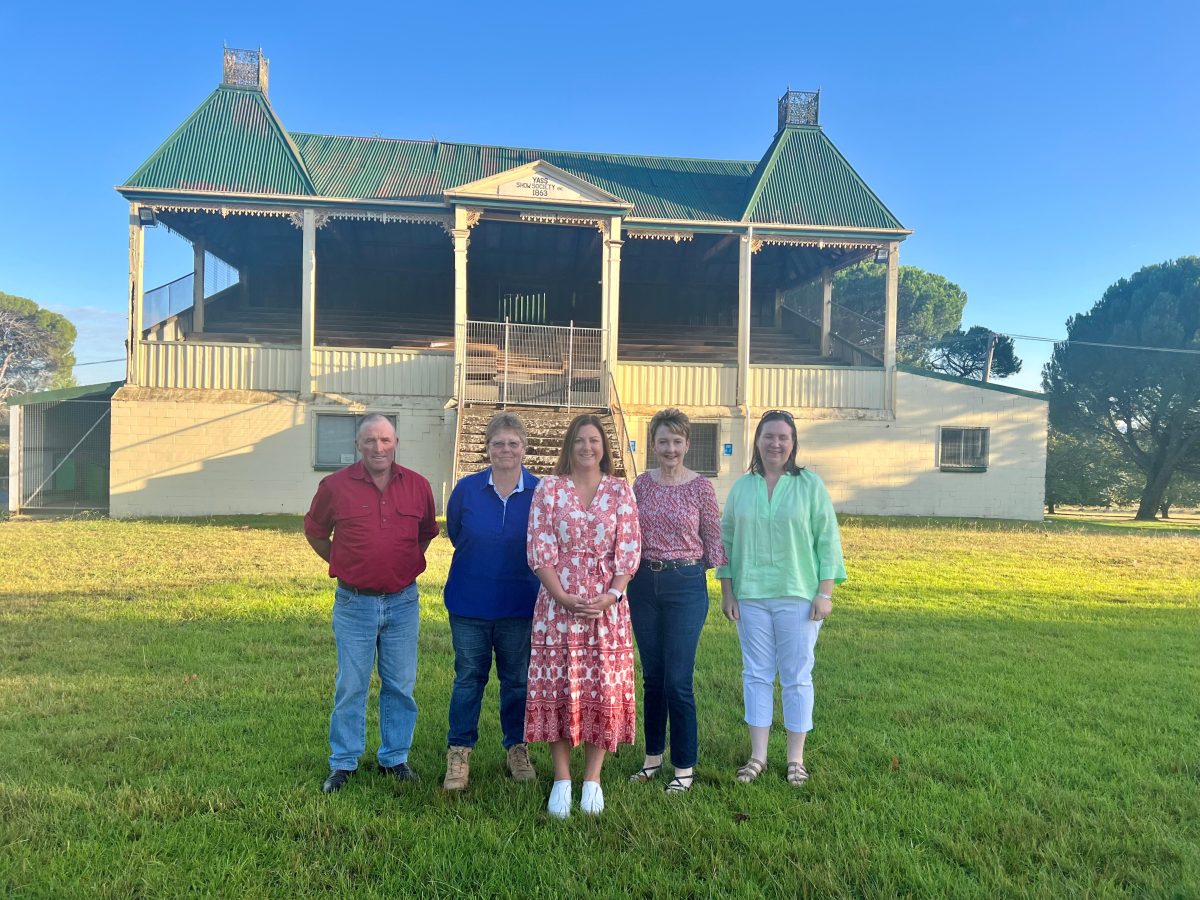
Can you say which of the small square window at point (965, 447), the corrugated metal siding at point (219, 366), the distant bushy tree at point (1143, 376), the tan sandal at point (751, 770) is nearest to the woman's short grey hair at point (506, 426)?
the tan sandal at point (751, 770)

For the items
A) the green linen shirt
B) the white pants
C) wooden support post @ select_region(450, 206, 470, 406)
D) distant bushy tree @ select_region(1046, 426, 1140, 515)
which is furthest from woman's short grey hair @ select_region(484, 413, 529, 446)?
distant bushy tree @ select_region(1046, 426, 1140, 515)

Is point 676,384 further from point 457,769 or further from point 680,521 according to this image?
point 457,769

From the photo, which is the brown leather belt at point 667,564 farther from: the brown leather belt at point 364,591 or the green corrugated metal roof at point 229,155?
the green corrugated metal roof at point 229,155

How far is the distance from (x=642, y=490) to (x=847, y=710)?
2075mm

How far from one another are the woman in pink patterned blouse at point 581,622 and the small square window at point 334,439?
44.2ft

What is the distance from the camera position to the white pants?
382 cm

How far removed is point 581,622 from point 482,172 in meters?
17.1

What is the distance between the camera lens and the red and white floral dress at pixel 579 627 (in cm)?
345

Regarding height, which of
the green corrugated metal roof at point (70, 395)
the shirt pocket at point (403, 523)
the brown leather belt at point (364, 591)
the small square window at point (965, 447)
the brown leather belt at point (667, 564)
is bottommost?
the brown leather belt at point (364, 591)

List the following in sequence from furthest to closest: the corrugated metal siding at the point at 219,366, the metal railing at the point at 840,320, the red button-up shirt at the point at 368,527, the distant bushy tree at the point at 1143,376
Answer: the distant bushy tree at the point at 1143,376, the metal railing at the point at 840,320, the corrugated metal siding at the point at 219,366, the red button-up shirt at the point at 368,527

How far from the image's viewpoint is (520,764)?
376cm

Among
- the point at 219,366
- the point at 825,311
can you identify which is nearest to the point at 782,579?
the point at 219,366

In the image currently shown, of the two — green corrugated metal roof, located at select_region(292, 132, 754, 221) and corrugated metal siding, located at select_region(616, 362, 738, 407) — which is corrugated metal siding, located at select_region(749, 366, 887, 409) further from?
green corrugated metal roof, located at select_region(292, 132, 754, 221)

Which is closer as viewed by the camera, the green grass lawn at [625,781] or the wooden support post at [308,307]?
the green grass lawn at [625,781]
